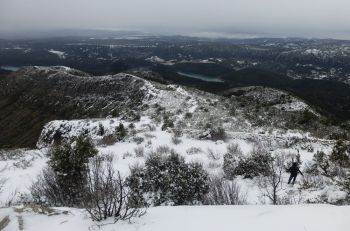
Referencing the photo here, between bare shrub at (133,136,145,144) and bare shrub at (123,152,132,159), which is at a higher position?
bare shrub at (123,152,132,159)

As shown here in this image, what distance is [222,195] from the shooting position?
10.3 m

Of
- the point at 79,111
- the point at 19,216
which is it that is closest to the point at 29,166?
the point at 19,216

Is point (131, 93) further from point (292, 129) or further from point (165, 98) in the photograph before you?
point (292, 129)

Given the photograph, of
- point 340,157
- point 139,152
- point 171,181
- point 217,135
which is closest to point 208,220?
point 171,181

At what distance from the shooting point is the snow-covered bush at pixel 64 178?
418 inches

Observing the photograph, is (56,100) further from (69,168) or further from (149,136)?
(69,168)

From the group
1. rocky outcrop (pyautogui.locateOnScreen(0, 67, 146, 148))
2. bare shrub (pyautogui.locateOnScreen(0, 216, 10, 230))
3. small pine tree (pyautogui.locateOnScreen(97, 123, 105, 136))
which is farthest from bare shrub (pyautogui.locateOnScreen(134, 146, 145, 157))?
rocky outcrop (pyautogui.locateOnScreen(0, 67, 146, 148))

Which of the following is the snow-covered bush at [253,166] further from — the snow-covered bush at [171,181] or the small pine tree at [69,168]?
the small pine tree at [69,168]

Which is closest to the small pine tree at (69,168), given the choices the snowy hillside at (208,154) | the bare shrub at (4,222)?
the snowy hillside at (208,154)

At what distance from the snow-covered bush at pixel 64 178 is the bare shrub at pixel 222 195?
149 inches

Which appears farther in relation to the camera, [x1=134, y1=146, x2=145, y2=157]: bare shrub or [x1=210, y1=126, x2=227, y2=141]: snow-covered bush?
[x1=210, y1=126, x2=227, y2=141]: snow-covered bush

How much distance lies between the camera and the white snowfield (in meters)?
6.21

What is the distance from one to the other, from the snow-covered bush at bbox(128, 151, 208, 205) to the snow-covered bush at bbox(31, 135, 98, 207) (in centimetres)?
177

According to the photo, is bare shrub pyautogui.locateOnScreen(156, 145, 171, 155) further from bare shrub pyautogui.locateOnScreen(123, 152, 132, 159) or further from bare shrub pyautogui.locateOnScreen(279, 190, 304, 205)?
bare shrub pyautogui.locateOnScreen(279, 190, 304, 205)
